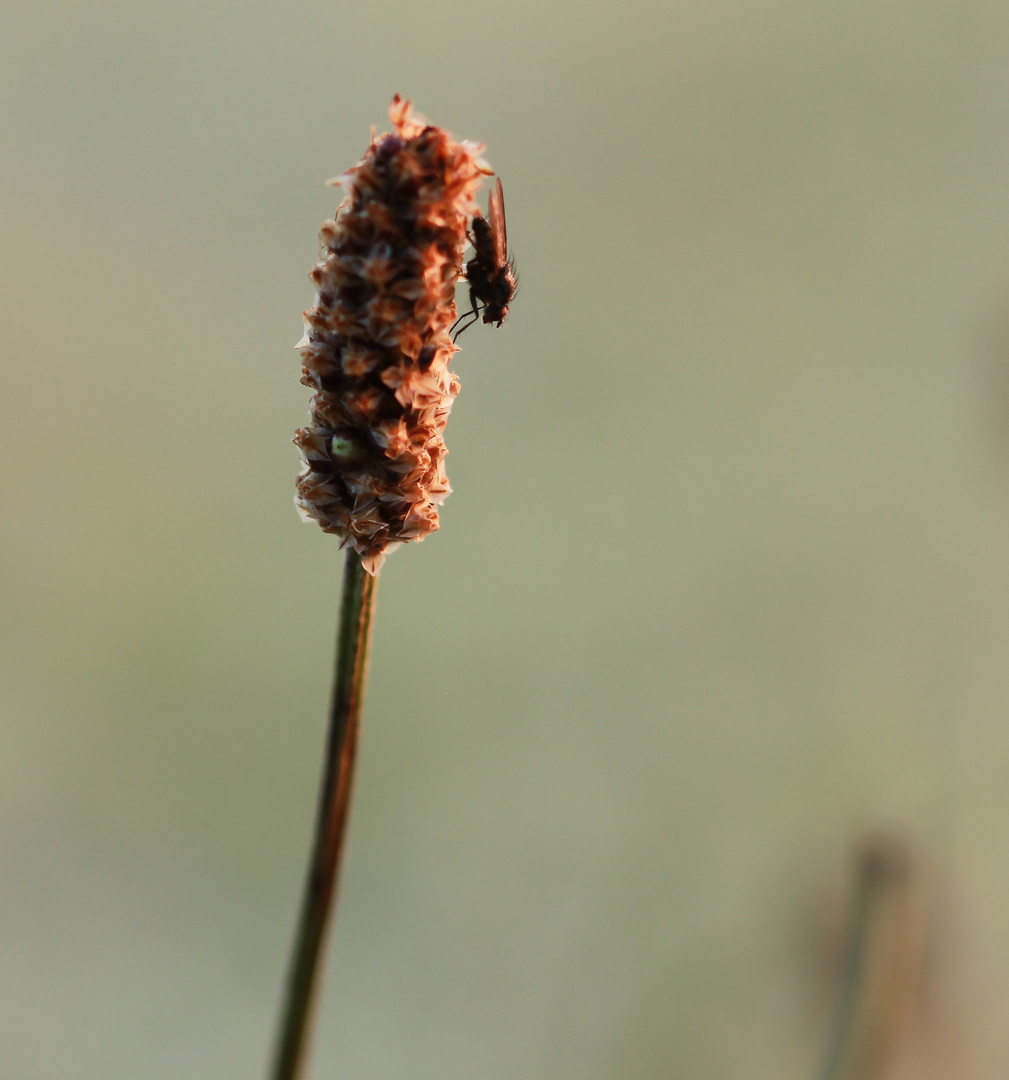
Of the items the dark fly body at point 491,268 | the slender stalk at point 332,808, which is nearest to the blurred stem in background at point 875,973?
the slender stalk at point 332,808

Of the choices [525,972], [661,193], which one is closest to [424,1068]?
[525,972]

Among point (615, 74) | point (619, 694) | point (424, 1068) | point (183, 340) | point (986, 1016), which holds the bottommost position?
point (424, 1068)

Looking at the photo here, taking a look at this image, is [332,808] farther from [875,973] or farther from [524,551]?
[524,551]

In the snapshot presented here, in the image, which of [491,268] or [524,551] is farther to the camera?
[524,551]

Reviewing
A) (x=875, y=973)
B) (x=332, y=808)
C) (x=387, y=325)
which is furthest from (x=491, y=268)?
(x=875, y=973)

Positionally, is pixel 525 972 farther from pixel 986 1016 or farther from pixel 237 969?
pixel 986 1016

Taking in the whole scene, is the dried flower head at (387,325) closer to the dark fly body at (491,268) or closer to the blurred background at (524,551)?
the dark fly body at (491,268)

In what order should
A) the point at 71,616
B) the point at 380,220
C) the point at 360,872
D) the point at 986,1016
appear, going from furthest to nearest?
the point at 71,616
the point at 360,872
the point at 986,1016
the point at 380,220
